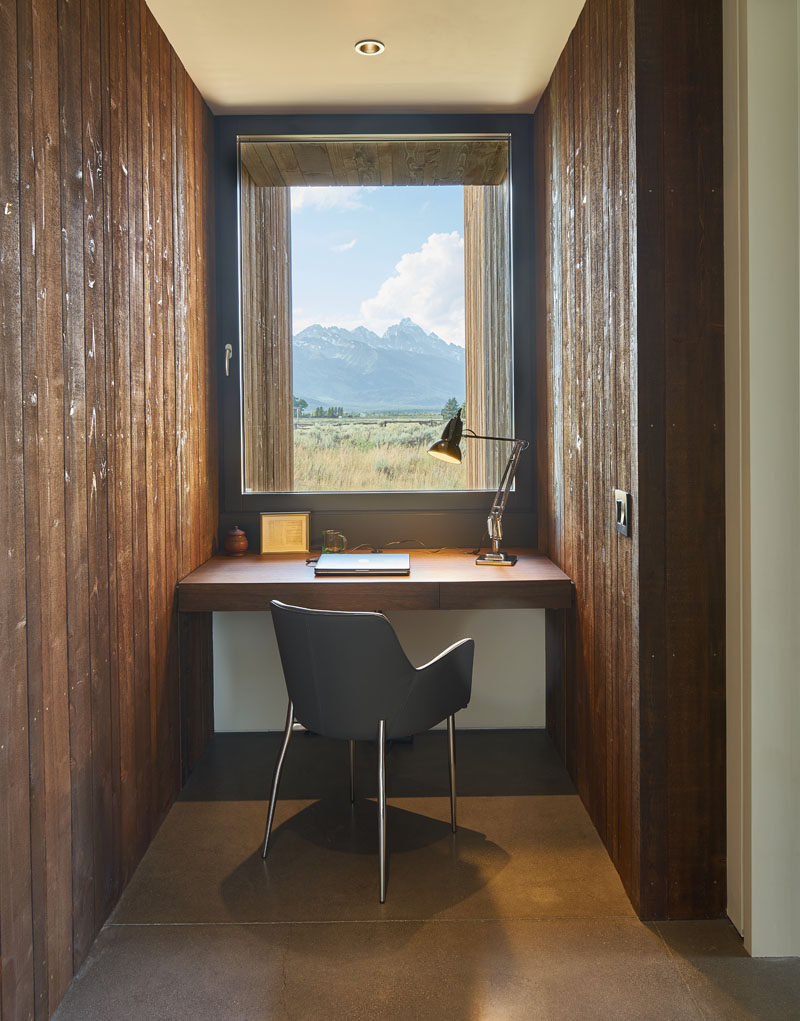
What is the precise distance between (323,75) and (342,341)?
3.11 ft

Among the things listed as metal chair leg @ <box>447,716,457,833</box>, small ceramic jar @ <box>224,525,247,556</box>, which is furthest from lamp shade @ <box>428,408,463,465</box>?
metal chair leg @ <box>447,716,457,833</box>

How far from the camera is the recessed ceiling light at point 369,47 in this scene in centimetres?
262

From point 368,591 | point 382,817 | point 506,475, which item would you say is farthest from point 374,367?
point 382,817

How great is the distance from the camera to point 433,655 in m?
3.25

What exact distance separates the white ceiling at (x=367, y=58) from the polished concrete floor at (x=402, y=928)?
2.45 m

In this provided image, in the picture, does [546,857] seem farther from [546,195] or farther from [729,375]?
[546,195]

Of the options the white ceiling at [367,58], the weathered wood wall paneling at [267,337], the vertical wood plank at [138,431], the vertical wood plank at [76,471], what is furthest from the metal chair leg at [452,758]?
the white ceiling at [367,58]

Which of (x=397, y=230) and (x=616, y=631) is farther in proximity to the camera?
(x=397, y=230)

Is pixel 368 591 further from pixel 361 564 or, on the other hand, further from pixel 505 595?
pixel 505 595

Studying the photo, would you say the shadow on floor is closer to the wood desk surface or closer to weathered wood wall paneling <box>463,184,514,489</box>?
the wood desk surface

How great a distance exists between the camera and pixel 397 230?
3.27 meters

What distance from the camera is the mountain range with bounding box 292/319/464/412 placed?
3.27 metres

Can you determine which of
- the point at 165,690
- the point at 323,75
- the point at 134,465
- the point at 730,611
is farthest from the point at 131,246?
the point at 730,611

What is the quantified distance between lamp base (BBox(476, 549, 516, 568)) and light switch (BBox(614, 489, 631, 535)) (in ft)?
2.62
